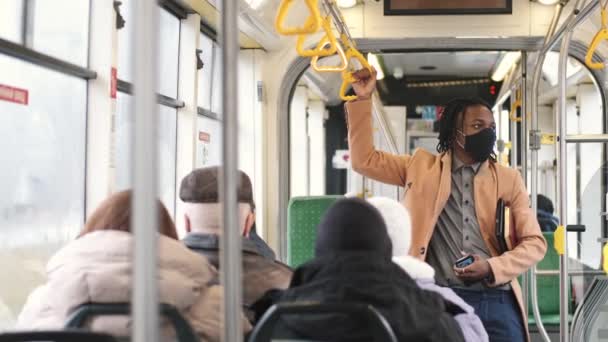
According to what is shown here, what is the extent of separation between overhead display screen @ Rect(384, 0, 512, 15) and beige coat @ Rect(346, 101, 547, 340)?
221 centimetres

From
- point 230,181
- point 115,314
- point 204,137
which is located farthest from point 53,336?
point 204,137

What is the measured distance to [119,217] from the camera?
4.55ft

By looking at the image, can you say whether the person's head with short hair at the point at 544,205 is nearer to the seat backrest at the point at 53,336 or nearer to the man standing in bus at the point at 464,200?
the man standing in bus at the point at 464,200

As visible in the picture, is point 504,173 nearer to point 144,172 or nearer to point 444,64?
point 144,172

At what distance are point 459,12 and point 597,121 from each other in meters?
4.66

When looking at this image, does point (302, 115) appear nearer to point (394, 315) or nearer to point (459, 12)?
point (459, 12)

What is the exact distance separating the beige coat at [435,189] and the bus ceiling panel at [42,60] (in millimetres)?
1002

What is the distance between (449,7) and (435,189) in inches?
97.2

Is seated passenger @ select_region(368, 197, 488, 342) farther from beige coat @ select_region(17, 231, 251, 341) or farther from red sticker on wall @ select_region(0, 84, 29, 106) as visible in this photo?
red sticker on wall @ select_region(0, 84, 29, 106)

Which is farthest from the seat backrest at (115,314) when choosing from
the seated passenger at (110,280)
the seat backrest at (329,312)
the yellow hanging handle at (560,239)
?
the yellow hanging handle at (560,239)

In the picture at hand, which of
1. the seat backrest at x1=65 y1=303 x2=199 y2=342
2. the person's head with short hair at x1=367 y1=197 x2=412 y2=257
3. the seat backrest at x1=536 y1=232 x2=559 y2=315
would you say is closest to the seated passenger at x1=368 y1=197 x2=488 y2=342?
the person's head with short hair at x1=367 y1=197 x2=412 y2=257

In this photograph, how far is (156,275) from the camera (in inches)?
40.4

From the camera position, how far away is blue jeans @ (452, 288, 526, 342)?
115 inches

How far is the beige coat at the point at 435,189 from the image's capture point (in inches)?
117
